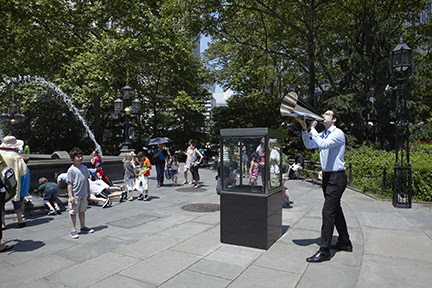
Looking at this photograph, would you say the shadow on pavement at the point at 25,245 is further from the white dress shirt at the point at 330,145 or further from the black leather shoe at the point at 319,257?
the white dress shirt at the point at 330,145

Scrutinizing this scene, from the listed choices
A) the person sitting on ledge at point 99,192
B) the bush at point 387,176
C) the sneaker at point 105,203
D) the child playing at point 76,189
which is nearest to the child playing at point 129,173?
the person sitting on ledge at point 99,192

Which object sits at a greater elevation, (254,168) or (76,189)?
(254,168)

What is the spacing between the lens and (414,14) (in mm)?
20609

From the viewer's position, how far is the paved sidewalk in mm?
3822

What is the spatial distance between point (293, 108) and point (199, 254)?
2607 millimetres

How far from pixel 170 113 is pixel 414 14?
2022 cm

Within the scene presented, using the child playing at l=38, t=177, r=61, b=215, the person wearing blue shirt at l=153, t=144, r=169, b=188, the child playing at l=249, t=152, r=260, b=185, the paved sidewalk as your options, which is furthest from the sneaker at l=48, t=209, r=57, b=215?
the child playing at l=249, t=152, r=260, b=185

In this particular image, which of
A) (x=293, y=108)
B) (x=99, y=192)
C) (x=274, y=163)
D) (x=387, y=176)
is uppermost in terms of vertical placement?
(x=293, y=108)

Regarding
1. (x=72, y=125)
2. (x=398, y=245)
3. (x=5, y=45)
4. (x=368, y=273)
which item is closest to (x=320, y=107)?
(x=398, y=245)

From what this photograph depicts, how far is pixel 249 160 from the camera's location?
5.16 meters

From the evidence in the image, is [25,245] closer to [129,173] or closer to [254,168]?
[254,168]

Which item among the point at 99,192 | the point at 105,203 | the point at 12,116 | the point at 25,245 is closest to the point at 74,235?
the point at 25,245

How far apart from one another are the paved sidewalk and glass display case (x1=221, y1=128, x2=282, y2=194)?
3.32ft

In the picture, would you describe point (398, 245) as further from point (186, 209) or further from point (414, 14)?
point (414, 14)
